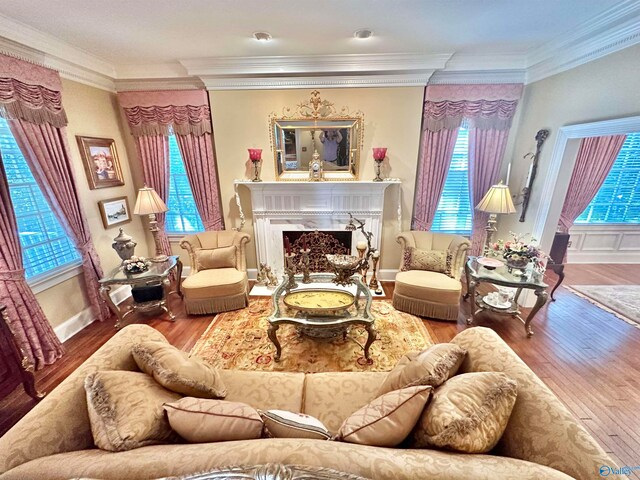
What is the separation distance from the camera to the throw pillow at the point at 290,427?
3.68 feet

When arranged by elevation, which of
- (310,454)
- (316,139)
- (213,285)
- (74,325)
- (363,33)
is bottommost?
(74,325)

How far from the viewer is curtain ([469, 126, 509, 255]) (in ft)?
11.5

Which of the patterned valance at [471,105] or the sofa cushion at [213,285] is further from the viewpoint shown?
the patterned valance at [471,105]

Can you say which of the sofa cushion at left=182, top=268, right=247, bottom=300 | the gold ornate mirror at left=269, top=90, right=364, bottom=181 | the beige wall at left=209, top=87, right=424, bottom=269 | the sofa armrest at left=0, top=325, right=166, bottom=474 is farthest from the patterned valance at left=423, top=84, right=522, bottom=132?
the sofa armrest at left=0, top=325, right=166, bottom=474

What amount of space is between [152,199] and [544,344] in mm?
4604

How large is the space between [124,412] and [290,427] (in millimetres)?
692

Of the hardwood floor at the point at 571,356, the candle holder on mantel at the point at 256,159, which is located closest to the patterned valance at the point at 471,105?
the candle holder on mantel at the point at 256,159

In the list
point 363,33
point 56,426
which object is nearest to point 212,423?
point 56,426

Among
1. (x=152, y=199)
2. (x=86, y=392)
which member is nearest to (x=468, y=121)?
(x=152, y=199)

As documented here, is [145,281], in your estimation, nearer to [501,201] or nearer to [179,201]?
[179,201]

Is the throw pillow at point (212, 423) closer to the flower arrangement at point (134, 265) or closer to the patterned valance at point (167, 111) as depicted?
the flower arrangement at point (134, 265)

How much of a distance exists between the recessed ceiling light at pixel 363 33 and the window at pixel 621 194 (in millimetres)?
4587

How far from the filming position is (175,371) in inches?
51.9

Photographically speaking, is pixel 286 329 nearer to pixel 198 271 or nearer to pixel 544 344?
pixel 198 271
